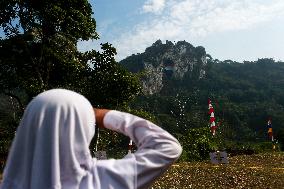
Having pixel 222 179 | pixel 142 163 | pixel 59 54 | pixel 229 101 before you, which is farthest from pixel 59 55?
pixel 229 101

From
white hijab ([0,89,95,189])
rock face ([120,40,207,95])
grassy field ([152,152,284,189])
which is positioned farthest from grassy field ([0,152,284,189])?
rock face ([120,40,207,95])

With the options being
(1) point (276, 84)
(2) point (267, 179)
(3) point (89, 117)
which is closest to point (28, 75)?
(2) point (267, 179)

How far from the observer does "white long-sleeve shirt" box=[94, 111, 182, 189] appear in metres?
1.64

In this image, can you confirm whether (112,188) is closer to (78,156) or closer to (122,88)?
(78,156)

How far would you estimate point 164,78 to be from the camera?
148 metres

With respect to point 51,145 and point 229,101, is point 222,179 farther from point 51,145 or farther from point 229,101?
point 229,101

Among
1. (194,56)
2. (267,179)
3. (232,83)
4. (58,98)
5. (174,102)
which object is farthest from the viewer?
(194,56)

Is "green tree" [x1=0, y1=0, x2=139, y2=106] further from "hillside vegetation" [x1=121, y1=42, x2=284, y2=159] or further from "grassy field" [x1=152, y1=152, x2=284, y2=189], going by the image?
"hillside vegetation" [x1=121, y1=42, x2=284, y2=159]

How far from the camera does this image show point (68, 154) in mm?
1561

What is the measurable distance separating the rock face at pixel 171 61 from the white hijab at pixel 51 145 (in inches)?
5616

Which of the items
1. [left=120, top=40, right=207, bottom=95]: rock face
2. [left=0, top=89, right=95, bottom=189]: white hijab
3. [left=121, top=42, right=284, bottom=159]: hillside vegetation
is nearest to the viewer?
[left=0, top=89, right=95, bottom=189]: white hijab

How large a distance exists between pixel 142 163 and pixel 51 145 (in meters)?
0.33

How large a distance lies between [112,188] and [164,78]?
146 metres

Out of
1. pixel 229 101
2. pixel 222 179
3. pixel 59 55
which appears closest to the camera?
pixel 222 179
